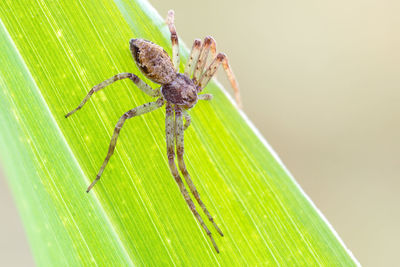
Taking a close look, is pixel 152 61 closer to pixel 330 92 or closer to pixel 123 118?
pixel 123 118

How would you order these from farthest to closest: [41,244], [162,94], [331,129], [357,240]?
[331,129]
[357,240]
[162,94]
[41,244]

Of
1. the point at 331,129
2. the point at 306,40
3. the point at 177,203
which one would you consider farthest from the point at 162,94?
the point at 306,40

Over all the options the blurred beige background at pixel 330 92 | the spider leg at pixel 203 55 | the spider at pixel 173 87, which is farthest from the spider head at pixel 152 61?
the blurred beige background at pixel 330 92

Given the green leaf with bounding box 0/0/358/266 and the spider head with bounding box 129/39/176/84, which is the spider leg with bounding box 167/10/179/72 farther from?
the green leaf with bounding box 0/0/358/266

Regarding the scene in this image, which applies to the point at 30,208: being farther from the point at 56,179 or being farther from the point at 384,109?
the point at 384,109

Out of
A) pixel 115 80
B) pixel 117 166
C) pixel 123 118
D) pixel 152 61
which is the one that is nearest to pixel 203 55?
pixel 152 61

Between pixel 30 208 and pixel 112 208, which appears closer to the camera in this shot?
pixel 30 208
